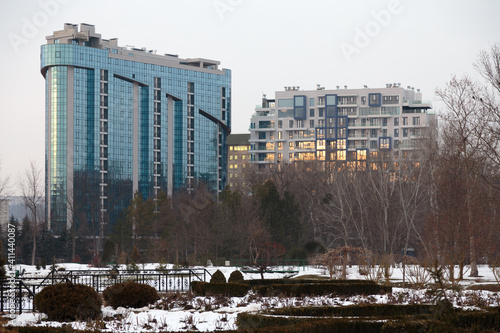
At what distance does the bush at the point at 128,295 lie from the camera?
806 inches

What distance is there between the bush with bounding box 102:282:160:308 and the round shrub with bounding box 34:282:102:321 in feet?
6.67

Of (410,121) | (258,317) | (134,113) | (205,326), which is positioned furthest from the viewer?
(410,121)

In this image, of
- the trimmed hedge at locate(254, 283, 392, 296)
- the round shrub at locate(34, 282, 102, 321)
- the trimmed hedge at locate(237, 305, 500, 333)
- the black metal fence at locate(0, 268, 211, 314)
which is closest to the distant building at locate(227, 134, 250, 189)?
the black metal fence at locate(0, 268, 211, 314)

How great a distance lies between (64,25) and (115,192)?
30.4 metres

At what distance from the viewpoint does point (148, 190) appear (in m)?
111

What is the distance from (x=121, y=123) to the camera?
109 metres

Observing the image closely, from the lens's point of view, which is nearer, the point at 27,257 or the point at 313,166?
the point at 27,257

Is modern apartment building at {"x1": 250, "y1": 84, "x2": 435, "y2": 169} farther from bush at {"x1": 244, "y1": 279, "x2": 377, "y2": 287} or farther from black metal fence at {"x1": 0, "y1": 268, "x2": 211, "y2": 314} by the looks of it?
bush at {"x1": 244, "y1": 279, "x2": 377, "y2": 287}

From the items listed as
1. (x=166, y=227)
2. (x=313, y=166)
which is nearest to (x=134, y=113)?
(x=313, y=166)

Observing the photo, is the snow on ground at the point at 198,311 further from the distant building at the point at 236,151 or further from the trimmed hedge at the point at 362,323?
the distant building at the point at 236,151

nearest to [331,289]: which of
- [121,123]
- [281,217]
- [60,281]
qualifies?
[60,281]

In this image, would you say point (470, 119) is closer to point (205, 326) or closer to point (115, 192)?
point (205, 326)

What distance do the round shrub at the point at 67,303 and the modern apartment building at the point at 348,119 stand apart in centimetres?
10271

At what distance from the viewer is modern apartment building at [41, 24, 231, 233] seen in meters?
102
